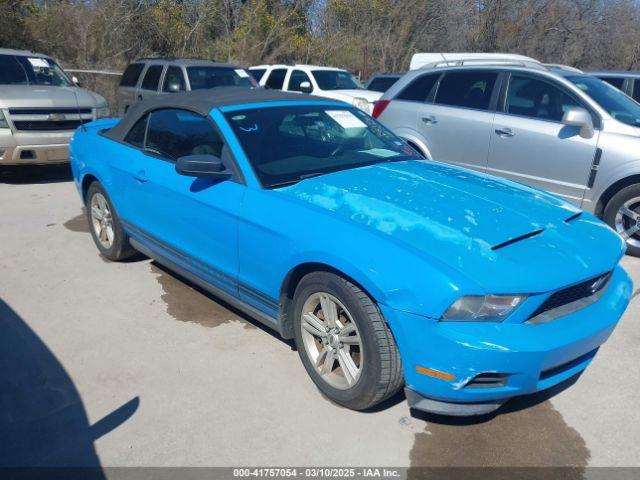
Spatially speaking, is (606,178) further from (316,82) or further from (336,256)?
(316,82)

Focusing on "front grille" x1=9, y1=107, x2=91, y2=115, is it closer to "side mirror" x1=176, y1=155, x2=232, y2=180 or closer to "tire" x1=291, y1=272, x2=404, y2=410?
"side mirror" x1=176, y1=155, x2=232, y2=180

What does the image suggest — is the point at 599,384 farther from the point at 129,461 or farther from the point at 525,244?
the point at 129,461

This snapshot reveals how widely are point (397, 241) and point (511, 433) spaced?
1205 millimetres

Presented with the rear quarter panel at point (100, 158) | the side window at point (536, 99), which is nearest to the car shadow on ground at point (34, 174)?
the rear quarter panel at point (100, 158)

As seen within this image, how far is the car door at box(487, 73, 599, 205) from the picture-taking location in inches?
221

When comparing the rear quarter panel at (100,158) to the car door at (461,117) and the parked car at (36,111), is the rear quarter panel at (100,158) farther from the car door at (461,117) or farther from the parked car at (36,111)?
the car door at (461,117)

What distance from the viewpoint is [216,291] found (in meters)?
3.84

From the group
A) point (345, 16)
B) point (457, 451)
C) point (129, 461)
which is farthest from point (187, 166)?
point (345, 16)

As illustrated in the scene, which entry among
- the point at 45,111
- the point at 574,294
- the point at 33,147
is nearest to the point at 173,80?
the point at 45,111

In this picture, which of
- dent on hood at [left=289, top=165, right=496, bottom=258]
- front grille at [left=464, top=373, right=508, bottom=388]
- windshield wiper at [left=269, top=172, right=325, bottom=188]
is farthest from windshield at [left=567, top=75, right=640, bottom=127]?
front grille at [left=464, top=373, right=508, bottom=388]

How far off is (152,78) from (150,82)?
9 cm

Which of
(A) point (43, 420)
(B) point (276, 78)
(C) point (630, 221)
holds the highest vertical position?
(B) point (276, 78)

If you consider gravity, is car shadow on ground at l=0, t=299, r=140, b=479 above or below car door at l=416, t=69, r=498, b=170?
below

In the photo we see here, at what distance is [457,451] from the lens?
2.81 meters
